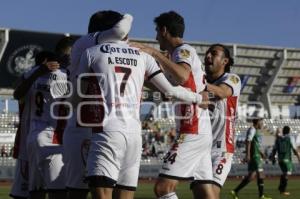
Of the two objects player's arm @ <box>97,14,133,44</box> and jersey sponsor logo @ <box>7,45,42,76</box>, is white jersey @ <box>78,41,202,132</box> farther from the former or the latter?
jersey sponsor logo @ <box>7,45,42,76</box>

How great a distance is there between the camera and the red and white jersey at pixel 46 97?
898 centimetres

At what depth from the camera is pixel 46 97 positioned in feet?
29.9

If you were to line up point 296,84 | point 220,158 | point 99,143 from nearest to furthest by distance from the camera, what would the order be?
point 99,143 < point 220,158 < point 296,84

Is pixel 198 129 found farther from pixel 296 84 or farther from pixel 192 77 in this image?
pixel 296 84

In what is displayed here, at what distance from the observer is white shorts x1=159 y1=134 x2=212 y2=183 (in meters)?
8.79

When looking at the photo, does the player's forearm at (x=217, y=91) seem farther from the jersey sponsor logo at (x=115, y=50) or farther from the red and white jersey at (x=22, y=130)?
the jersey sponsor logo at (x=115, y=50)

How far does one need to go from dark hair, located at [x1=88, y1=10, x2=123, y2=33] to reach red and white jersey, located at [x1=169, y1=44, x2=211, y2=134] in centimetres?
167

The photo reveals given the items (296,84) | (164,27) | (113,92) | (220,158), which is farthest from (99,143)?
(296,84)

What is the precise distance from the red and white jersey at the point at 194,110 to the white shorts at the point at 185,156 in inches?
3.3

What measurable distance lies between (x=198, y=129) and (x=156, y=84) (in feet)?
7.60

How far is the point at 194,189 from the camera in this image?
916cm

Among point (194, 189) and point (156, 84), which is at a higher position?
point (156, 84)

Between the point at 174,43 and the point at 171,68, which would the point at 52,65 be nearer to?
the point at 174,43

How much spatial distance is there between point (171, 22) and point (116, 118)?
2.38 meters
